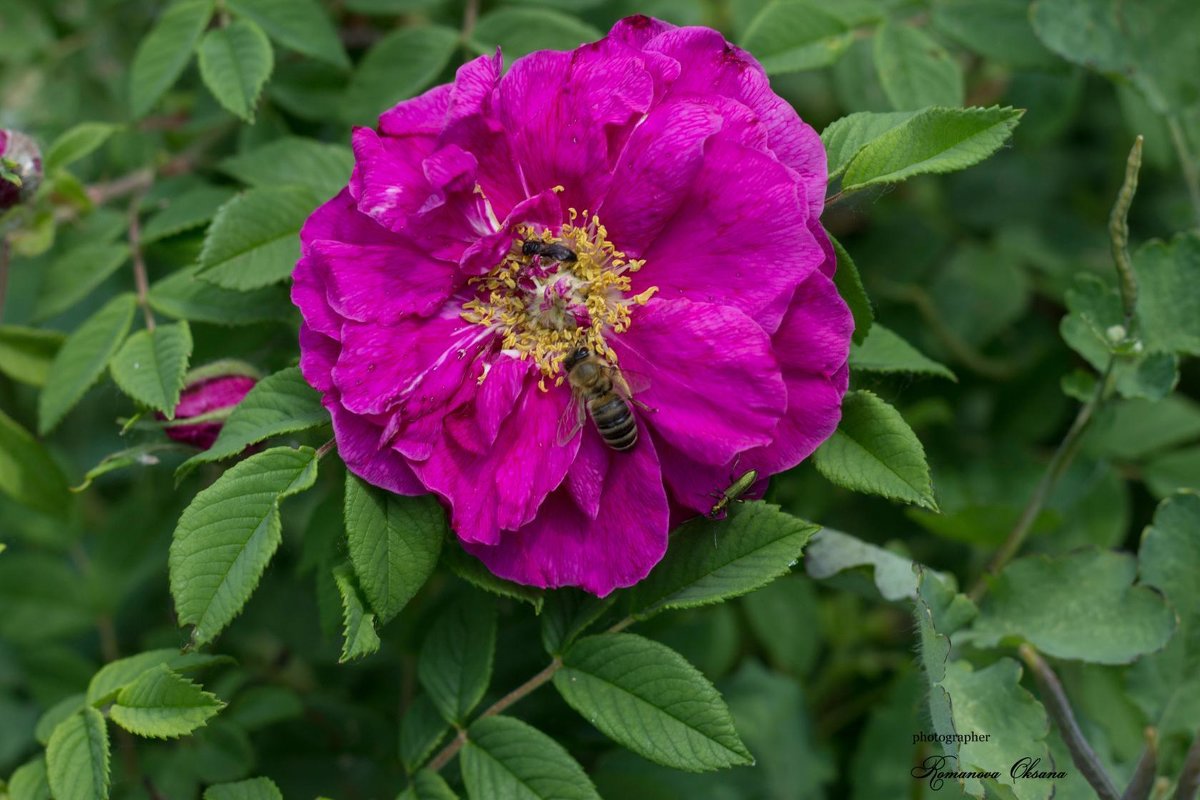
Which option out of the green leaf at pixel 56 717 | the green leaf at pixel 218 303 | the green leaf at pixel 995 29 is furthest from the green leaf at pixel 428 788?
the green leaf at pixel 995 29

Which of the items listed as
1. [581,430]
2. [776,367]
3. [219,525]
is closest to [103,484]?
[219,525]

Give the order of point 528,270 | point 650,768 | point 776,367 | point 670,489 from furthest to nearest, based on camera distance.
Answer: point 650,768, point 528,270, point 670,489, point 776,367

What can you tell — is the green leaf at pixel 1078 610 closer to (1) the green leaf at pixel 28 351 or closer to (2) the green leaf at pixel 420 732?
(2) the green leaf at pixel 420 732

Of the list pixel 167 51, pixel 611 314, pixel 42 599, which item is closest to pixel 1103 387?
pixel 611 314

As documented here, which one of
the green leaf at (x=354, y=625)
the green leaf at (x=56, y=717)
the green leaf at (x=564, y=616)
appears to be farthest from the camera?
the green leaf at (x=56, y=717)

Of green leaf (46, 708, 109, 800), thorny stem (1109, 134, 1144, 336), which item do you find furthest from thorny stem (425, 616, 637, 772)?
thorny stem (1109, 134, 1144, 336)

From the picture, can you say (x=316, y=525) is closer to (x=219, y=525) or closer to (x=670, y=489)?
(x=219, y=525)

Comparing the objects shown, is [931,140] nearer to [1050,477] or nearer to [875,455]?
[875,455]
